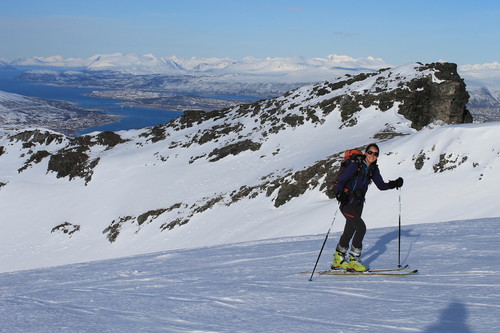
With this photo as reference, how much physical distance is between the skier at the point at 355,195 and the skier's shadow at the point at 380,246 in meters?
1.18

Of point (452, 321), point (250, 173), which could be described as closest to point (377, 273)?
point (452, 321)

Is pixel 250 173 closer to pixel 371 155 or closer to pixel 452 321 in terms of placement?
pixel 371 155

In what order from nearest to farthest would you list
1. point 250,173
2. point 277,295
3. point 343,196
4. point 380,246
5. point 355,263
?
1. point 277,295
2. point 343,196
3. point 355,263
4. point 380,246
5. point 250,173

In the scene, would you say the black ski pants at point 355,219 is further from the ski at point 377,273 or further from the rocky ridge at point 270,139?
the rocky ridge at point 270,139

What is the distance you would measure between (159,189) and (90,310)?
38.2 m

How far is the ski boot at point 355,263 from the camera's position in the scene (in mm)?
8477

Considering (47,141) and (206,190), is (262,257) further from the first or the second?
(47,141)

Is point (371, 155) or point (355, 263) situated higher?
point (371, 155)

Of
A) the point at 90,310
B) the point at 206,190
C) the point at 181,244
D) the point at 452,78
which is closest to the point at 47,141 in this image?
the point at 206,190

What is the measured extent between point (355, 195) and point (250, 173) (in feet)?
106

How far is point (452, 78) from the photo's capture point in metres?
44.2

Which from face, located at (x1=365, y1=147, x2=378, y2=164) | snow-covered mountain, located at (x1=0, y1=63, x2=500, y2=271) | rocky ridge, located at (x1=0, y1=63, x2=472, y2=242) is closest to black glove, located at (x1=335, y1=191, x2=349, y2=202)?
face, located at (x1=365, y1=147, x2=378, y2=164)

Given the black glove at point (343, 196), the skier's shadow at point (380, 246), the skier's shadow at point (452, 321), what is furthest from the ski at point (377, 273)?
the skier's shadow at point (452, 321)

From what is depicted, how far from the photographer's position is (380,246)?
38.1 feet
